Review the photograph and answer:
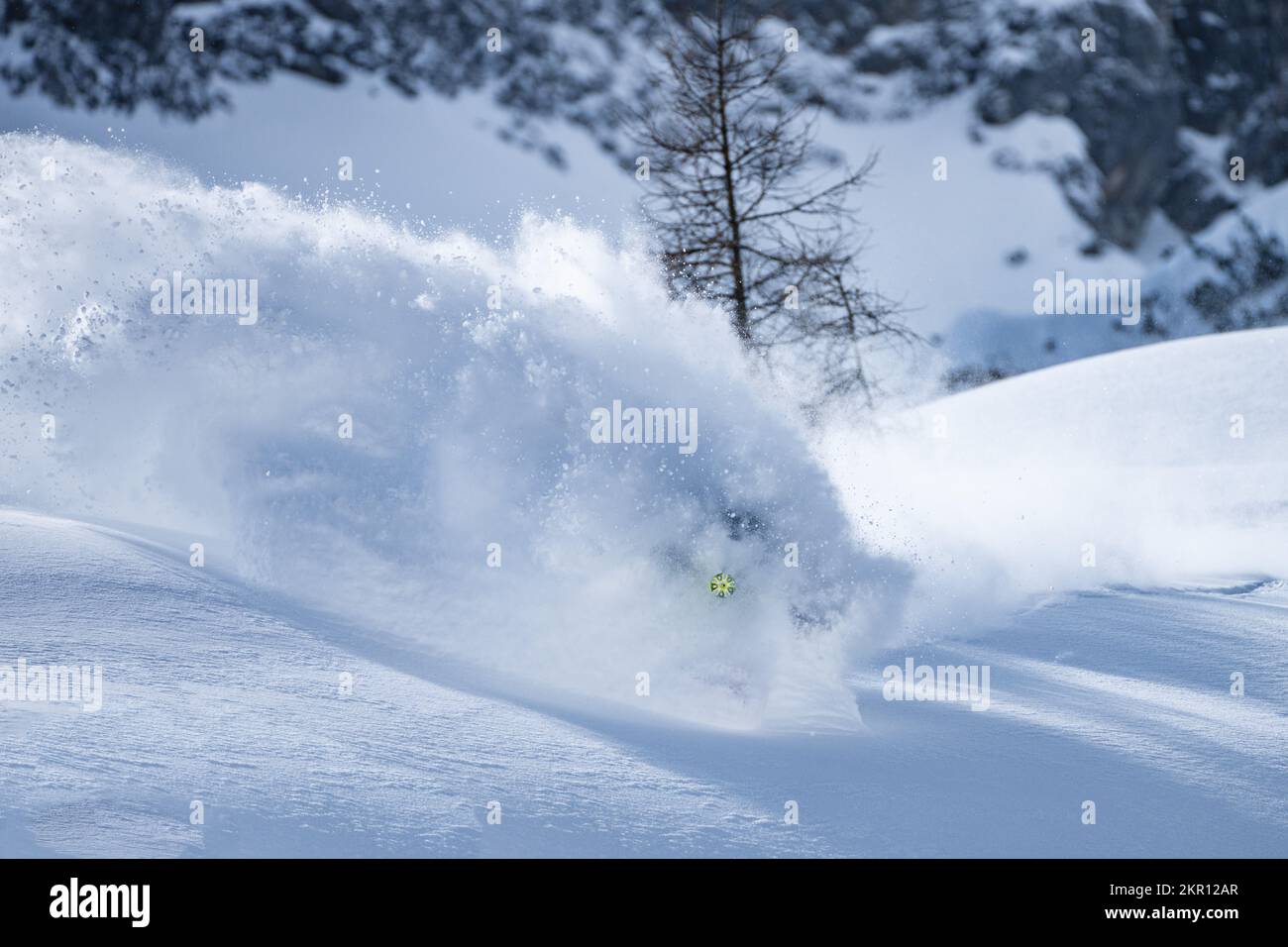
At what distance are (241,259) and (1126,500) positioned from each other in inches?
247

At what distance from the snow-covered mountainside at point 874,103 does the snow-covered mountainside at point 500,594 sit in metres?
55.2

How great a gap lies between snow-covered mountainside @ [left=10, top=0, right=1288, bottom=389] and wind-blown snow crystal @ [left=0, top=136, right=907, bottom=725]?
55.5m

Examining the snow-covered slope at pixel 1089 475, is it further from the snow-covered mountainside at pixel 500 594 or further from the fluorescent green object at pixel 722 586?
the fluorescent green object at pixel 722 586

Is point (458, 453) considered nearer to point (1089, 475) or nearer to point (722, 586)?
point (722, 586)

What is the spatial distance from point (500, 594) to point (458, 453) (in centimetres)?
70

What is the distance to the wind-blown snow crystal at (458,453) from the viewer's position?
17.6 ft

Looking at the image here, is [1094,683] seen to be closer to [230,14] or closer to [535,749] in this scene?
[535,749]

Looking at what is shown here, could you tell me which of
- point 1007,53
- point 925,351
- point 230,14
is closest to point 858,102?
point 1007,53

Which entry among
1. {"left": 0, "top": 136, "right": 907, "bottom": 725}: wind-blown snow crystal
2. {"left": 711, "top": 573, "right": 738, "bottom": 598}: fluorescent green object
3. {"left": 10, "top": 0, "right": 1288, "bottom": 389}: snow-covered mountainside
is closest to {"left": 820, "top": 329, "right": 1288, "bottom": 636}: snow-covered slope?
{"left": 0, "top": 136, "right": 907, "bottom": 725}: wind-blown snow crystal

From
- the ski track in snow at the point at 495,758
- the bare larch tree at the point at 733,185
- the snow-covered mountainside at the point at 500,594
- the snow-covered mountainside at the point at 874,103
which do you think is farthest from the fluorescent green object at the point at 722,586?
the snow-covered mountainside at the point at 874,103

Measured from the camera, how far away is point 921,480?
383 inches

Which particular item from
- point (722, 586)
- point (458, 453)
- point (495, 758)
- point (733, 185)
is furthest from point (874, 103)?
point (495, 758)

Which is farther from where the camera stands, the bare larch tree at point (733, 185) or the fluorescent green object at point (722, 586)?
the bare larch tree at point (733, 185)

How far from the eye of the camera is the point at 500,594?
549 centimetres
